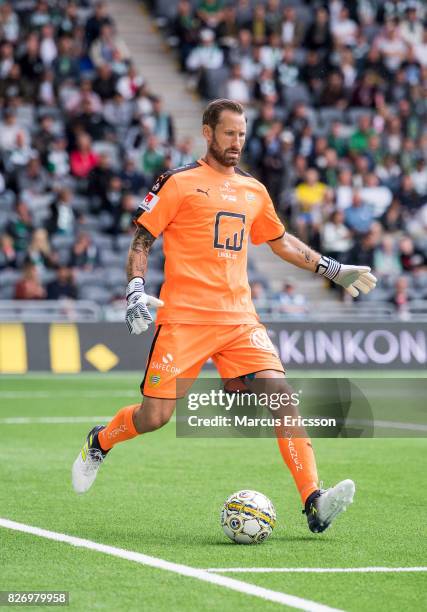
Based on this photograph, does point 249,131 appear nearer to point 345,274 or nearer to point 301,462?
point 345,274

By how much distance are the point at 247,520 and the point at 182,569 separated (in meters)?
0.95

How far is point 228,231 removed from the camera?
26.2ft

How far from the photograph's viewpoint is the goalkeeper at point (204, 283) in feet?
25.6

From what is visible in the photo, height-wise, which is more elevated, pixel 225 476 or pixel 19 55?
pixel 19 55

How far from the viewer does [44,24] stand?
2489 cm

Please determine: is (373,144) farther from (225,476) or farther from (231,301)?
(231,301)

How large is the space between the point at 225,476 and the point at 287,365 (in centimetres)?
1116

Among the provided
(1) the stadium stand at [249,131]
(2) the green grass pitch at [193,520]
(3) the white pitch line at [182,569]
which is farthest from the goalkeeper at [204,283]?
(1) the stadium stand at [249,131]

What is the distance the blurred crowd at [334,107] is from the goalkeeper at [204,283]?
54.4 ft

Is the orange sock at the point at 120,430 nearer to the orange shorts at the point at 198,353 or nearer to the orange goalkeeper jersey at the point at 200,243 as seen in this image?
the orange shorts at the point at 198,353

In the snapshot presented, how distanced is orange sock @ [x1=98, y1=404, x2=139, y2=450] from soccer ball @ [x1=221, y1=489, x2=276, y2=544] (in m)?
0.82

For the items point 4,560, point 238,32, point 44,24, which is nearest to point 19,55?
point 44,24

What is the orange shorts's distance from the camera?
306 inches

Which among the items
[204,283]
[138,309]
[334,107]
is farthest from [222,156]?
[334,107]
